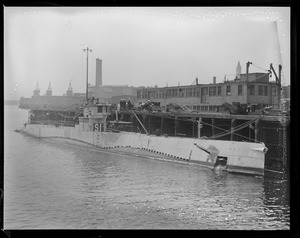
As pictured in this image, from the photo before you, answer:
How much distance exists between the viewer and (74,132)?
2600mm

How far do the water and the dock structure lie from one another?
0.49ft

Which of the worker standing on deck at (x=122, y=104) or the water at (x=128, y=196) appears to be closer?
the water at (x=128, y=196)

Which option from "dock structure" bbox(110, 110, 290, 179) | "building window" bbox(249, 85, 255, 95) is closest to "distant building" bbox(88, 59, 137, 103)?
"dock structure" bbox(110, 110, 290, 179)

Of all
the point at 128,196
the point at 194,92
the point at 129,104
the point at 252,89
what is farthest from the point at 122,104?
the point at 252,89

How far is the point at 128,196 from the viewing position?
95.0 inches

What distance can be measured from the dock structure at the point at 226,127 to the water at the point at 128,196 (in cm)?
15

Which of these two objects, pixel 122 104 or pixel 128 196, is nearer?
pixel 128 196

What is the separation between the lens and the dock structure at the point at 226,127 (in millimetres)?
2424

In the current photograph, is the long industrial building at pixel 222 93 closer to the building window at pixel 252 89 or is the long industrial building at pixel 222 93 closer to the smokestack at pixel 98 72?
the building window at pixel 252 89

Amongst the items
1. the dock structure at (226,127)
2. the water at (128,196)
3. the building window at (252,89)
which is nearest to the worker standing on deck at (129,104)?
the dock structure at (226,127)

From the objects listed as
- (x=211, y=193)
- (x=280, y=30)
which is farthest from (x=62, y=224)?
(x=280, y=30)

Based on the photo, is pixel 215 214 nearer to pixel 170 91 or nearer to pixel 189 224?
pixel 189 224

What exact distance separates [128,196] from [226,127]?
0.72 meters

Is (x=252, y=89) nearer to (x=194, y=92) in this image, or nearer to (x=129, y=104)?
(x=194, y=92)
